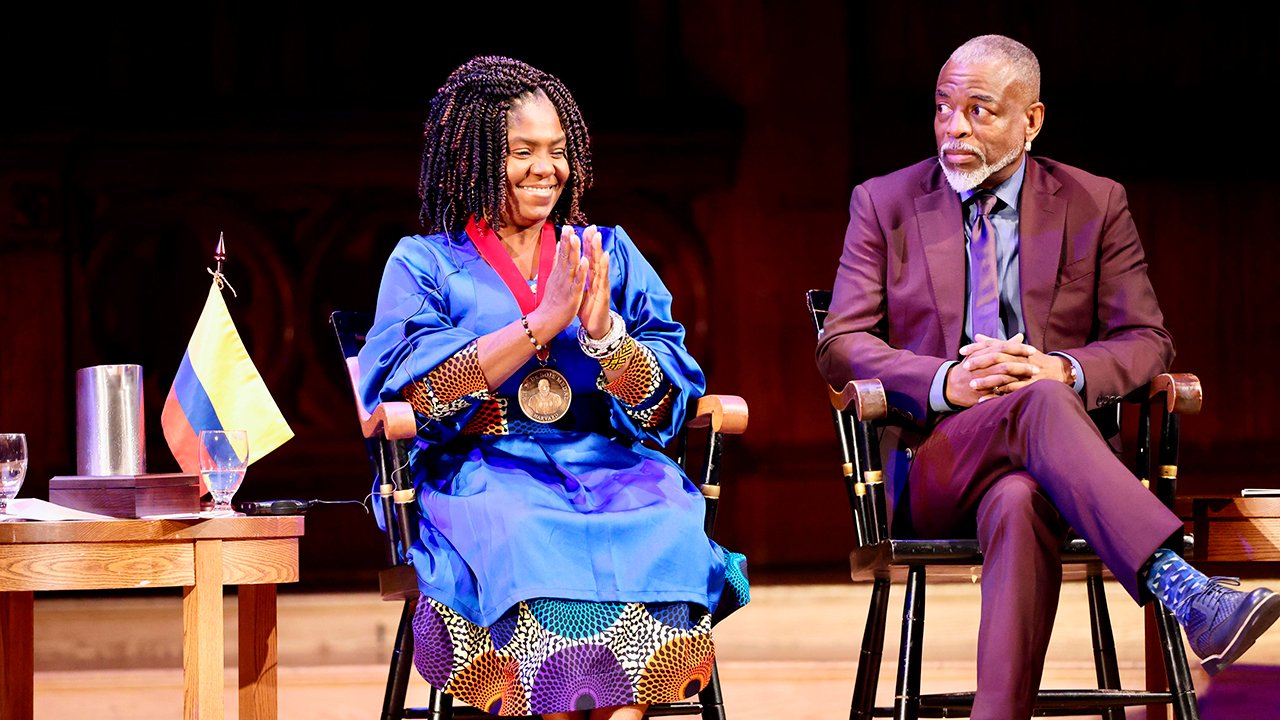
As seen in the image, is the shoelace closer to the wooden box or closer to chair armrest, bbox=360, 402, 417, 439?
chair armrest, bbox=360, 402, 417, 439

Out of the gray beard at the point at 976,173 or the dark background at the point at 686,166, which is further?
the dark background at the point at 686,166

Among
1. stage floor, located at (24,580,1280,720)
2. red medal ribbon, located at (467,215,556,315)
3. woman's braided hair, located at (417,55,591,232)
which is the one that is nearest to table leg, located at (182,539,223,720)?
red medal ribbon, located at (467,215,556,315)

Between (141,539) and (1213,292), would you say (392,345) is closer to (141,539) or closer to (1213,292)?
(141,539)

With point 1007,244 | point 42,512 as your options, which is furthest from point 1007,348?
point 42,512

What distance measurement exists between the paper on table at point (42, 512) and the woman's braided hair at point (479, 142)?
34.7 inches

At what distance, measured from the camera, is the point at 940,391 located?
2.76m

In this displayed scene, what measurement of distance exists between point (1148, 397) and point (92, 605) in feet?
11.6

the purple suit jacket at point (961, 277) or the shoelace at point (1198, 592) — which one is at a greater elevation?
the purple suit jacket at point (961, 277)

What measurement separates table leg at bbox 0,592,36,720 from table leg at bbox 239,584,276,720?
41 centimetres

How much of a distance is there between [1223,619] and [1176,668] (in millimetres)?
451

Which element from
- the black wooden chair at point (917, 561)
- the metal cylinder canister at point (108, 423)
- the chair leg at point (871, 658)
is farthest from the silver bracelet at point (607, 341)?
the metal cylinder canister at point (108, 423)

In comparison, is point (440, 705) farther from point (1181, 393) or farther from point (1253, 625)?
point (1181, 393)

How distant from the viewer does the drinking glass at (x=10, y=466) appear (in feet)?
8.02

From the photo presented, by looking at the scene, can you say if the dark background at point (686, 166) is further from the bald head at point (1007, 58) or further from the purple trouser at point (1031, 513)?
the purple trouser at point (1031, 513)
